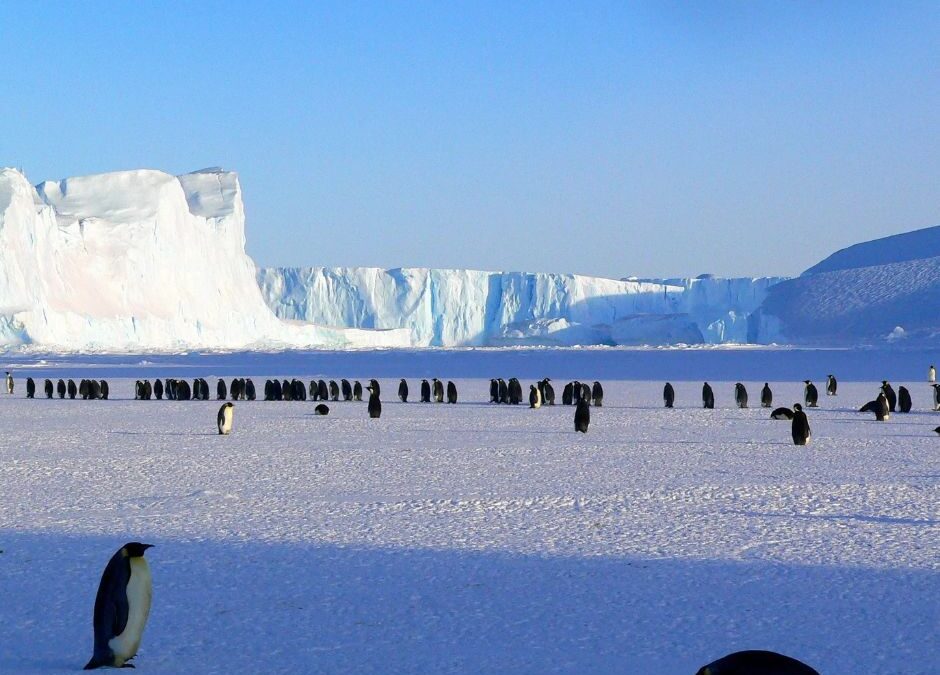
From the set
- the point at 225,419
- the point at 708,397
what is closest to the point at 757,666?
the point at 225,419

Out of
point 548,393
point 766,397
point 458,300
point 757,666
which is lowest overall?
point 766,397

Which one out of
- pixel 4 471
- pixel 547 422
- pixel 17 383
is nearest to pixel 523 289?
pixel 17 383

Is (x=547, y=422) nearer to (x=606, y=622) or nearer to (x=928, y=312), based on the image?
(x=606, y=622)

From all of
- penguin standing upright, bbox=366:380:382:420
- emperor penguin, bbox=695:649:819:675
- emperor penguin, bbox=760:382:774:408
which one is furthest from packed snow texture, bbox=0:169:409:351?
emperor penguin, bbox=695:649:819:675

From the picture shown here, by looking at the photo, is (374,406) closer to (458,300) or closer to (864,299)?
(864,299)

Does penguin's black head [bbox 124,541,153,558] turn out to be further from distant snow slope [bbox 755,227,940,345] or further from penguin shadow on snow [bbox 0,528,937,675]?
distant snow slope [bbox 755,227,940,345]

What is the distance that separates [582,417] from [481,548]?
7.10 metres

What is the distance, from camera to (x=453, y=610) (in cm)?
434

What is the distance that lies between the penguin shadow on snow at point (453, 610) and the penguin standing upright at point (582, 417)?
23.3 ft

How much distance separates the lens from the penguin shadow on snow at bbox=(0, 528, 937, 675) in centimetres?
370

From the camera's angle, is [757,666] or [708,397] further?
[708,397]

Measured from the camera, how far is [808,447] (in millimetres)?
10602

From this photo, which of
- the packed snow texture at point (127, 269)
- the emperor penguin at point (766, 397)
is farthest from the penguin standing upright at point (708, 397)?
the packed snow texture at point (127, 269)

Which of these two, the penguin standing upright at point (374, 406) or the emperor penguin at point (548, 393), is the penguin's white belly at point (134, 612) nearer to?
the penguin standing upright at point (374, 406)
